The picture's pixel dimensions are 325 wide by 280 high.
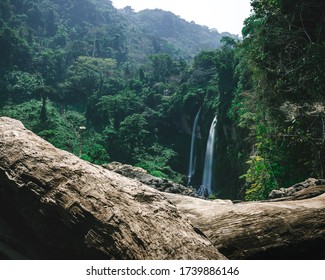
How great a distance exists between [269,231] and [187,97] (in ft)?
110

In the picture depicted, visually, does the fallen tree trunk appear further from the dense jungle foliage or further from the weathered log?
the dense jungle foliage

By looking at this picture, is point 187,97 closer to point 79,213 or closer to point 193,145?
point 193,145

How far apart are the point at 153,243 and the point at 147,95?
44.6 m

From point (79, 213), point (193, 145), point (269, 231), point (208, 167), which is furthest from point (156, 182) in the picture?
point (193, 145)

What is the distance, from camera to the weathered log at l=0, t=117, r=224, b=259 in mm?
2787

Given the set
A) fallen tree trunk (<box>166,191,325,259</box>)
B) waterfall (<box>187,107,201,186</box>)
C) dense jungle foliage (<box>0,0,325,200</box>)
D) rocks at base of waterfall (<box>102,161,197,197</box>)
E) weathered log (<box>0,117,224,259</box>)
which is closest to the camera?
weathered log (<box>0,117,224,259</box>)

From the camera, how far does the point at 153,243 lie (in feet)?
9.04

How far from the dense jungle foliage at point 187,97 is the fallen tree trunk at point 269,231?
5246 millimetres

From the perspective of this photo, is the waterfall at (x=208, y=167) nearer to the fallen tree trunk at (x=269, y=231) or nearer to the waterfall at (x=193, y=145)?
the waterfall at (x=193, y=145)

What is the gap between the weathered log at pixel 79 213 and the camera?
2.79 m

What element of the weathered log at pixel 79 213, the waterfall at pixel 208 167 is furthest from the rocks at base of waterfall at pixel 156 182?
the waterfall at pixel 208 167

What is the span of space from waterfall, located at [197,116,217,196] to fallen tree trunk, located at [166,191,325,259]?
2360 centimetres

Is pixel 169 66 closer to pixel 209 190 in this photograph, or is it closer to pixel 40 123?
pixel 40 123

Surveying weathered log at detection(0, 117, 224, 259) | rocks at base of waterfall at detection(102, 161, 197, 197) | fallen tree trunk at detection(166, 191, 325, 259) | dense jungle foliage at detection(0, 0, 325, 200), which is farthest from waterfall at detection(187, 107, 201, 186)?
weathered log at detection(0, 117, 224, 259)
